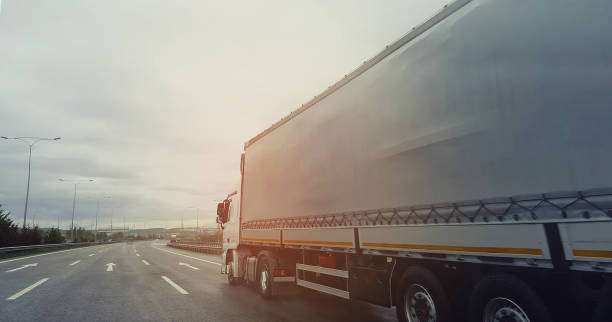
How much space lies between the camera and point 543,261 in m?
3.13

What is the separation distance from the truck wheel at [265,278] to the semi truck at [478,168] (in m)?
2.49

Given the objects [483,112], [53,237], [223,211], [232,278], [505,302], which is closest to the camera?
[505,302]

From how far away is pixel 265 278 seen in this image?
358 inches

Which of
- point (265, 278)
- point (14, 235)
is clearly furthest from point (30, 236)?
point (265, 278)

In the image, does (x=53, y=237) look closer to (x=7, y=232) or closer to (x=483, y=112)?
(x=7, y=232)

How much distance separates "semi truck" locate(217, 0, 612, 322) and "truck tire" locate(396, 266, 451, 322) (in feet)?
0.06

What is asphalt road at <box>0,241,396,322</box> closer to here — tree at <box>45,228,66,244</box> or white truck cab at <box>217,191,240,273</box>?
white truck cab at <box>217,191,240,273</box>

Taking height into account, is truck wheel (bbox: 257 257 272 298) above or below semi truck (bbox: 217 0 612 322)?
below

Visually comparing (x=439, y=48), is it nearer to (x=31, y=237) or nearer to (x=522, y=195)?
(x=522, y=195)

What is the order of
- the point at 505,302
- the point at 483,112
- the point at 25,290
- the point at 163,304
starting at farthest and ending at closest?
the point at 25,290 < the point at 163,304 < the point at 483,112 < the point at 505,302

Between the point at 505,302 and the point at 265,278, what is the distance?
6481mm

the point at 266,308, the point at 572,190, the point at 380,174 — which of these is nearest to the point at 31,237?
the point at 266,308

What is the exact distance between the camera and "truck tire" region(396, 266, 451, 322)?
4198 millimetres

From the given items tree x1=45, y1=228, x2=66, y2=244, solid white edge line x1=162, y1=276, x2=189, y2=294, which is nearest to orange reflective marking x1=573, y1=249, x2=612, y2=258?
solid white edge line x1=162, y1=276, x2=189, y2=294
